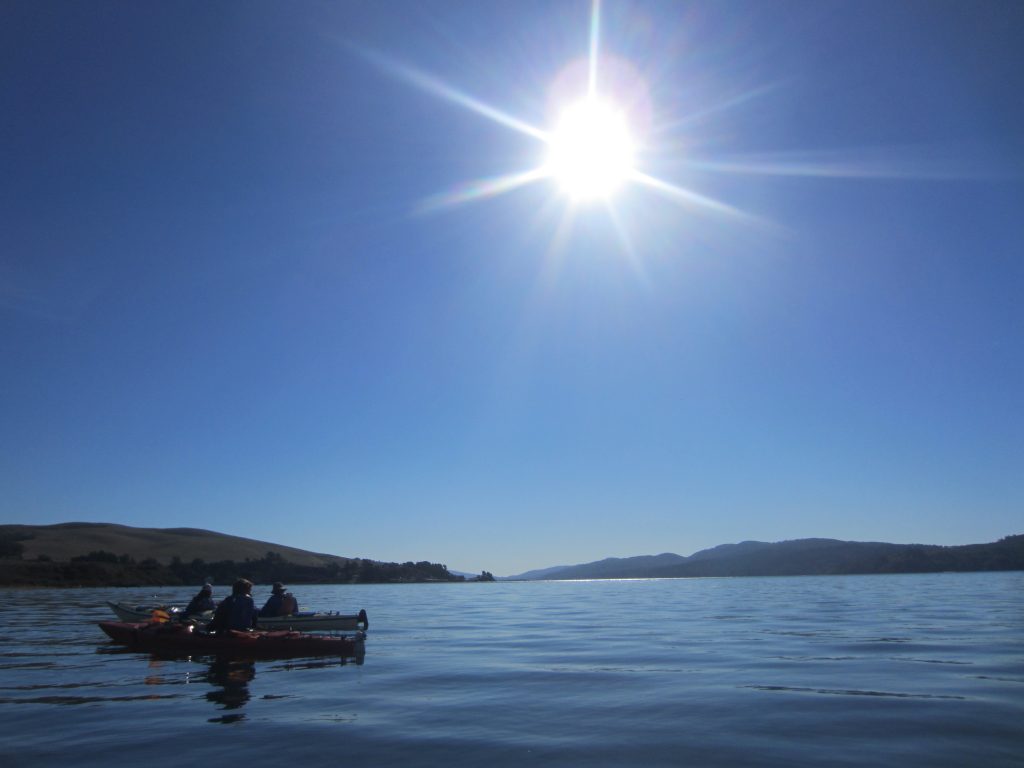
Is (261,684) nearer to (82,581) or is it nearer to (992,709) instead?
(992,709)

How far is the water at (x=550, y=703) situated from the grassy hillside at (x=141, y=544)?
122 meters

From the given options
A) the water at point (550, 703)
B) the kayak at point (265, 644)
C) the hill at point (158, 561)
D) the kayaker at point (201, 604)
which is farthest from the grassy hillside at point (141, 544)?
the water at point (550, 703)

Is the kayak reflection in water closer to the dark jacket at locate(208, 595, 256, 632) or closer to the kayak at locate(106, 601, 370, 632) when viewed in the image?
the dark jacket at locate(208, 595, 256, 632)

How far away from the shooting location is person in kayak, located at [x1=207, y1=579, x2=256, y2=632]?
20641mm

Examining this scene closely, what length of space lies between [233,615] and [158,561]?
128255 millimetres

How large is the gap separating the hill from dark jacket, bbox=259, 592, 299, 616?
277ft

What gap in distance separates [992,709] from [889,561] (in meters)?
166

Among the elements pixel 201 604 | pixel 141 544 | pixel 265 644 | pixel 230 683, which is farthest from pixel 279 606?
pixel 141 544

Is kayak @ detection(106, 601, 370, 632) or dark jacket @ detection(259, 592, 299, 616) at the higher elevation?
dark jacket @ detection(259, 592, 299, 616)

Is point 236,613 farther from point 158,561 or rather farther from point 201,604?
point 158,561

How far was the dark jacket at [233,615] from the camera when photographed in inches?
813

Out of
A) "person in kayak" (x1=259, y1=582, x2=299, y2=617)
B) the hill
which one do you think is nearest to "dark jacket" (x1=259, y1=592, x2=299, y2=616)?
"person in kayak" (x1=259, y1=582, x2=299, y2=617)

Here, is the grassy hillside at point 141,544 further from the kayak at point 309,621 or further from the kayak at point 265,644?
the kayak at point 265,644

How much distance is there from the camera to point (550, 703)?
1322 centimetres
